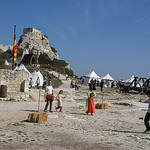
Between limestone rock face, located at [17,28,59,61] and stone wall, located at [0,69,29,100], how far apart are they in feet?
204

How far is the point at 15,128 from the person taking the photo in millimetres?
7543

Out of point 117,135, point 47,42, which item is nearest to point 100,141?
point 117,135

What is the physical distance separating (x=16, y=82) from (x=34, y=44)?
71315 millimetres

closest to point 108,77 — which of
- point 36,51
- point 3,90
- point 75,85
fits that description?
point 75,85

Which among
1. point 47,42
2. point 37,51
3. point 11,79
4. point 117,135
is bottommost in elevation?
point 117,135

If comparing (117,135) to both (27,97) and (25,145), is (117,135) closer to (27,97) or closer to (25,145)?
(25,145)

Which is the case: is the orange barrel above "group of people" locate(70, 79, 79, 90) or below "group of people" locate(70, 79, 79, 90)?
below

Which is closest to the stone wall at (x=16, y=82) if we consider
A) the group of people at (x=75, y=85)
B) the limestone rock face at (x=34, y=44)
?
the group of people at (x=75, y=85)

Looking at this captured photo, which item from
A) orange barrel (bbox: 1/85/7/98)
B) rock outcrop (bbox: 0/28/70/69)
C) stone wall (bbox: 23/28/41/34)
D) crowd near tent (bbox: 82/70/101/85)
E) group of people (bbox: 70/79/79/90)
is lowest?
orange barrel (bbox: 1/85/7/98)

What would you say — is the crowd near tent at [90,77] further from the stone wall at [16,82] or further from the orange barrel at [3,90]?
the orange barrel at [3,90]

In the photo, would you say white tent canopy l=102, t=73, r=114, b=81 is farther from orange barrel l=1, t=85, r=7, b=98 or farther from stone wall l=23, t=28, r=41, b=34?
stone wall l=23, t=28, r=41, b=34

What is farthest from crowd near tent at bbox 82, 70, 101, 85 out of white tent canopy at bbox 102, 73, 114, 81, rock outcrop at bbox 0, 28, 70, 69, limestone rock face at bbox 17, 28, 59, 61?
limestone rock face at bbox 17, 28, 59, 61

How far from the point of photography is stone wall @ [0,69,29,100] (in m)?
17.2

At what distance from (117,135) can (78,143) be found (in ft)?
6.04
